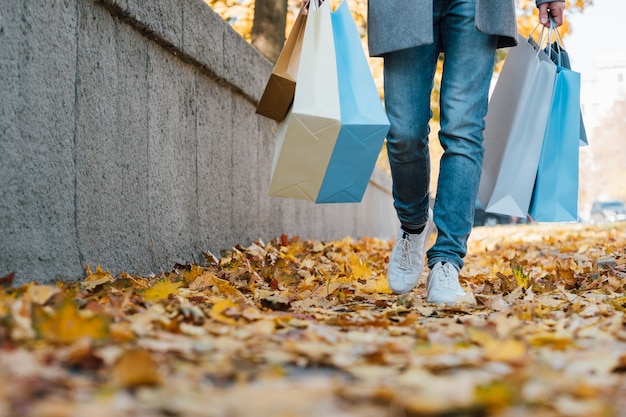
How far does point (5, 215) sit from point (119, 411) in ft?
3.75

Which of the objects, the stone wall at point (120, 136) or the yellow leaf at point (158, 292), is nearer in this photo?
the stone wall at point (120, 136)

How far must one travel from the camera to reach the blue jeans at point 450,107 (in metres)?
2.81

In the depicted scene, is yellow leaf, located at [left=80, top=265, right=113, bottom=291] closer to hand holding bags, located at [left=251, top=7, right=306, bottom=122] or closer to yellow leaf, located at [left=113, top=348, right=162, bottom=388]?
hand holding bags, located at [left=251, top=7, right=306, bottom=122]

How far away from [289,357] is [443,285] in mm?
1364

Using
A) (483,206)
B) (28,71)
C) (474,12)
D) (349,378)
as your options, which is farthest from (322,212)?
(349,378)

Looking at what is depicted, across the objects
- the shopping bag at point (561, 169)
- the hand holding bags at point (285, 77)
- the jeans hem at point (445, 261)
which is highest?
the hand holding bags at point (285, 77)

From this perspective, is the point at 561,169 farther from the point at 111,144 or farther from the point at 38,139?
the point at 38,139

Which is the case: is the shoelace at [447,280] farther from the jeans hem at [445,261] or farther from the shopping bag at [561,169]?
the shopping bag at [561,169]

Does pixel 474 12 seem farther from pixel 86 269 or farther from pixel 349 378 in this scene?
pixel 349 378

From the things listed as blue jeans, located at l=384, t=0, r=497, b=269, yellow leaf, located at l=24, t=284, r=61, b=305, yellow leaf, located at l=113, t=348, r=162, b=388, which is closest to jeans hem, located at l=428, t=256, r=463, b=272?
blue jeans, located at l=384, t=0, r=497, b=269

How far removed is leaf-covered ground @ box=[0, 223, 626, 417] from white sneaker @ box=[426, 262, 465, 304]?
140mm

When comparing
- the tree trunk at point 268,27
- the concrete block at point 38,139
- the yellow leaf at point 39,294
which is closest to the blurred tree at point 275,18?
the tree trunk at point 268,27

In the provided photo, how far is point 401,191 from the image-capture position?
10.1 feet

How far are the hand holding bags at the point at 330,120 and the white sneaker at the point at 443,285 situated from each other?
0.42m
